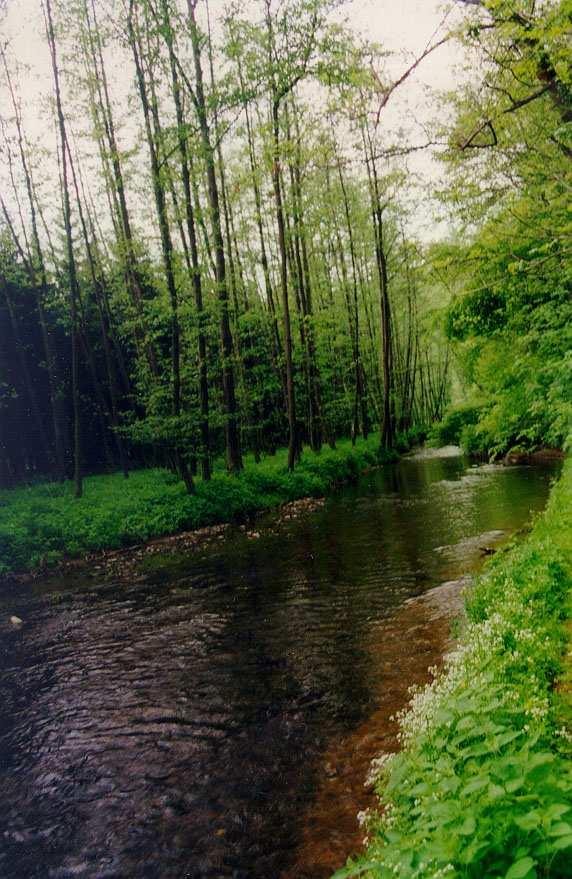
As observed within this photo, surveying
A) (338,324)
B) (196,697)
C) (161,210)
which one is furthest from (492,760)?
(338,324)

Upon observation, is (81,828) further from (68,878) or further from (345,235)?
(345,235)

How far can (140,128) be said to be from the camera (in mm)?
21000

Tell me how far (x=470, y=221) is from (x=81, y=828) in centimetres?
1016

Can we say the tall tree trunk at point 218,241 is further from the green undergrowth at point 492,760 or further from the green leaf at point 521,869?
the green leaf at point 521,869

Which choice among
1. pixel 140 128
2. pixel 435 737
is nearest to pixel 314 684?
pixel 435 737

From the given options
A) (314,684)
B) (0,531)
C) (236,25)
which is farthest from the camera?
(236,25)

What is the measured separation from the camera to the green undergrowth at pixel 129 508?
592 inches

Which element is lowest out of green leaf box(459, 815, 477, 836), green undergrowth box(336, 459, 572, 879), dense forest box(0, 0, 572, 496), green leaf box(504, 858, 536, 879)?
green undergrowth box(336, 459, 572, 879)

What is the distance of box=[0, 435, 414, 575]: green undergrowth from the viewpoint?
15047 millimetres

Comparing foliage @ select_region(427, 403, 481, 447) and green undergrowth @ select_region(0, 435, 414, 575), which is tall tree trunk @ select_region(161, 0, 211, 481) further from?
foliage @ select_region(427, 403, 481, 447)

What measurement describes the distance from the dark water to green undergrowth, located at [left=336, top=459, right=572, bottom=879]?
1.14 meters

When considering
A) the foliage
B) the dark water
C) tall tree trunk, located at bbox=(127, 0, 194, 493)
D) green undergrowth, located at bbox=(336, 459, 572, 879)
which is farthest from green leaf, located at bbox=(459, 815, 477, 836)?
the foliage

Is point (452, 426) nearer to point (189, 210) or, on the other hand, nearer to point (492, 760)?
point (189, 210)

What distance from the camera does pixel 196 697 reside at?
22.3ft
